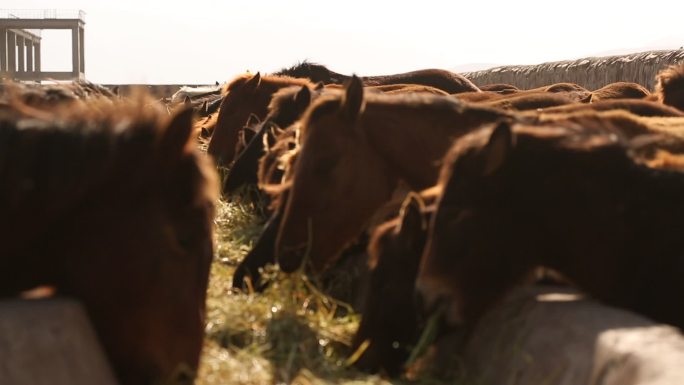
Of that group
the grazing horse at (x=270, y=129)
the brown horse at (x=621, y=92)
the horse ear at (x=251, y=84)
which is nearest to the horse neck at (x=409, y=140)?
the grazing horse at (x=270, y=129)

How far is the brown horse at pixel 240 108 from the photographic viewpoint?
12773 mm

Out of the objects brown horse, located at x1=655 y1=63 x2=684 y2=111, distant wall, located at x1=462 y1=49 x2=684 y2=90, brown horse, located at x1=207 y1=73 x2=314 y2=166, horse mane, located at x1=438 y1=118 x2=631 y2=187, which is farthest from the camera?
distant wall, located at x1=462 y1=49 x2=684 y2=90

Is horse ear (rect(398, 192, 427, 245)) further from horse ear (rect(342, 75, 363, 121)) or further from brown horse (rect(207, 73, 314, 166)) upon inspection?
brown horse (rect(207, 73, 314, 166))

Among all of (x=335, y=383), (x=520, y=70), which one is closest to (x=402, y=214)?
(x=335, y=383)

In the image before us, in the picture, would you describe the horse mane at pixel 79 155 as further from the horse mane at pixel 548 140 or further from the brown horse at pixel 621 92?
the brown horse at pixel 621 92

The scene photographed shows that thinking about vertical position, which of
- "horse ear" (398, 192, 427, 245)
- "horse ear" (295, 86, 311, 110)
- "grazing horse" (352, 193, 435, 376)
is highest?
"horse ear" (295, 86, 311, 110)

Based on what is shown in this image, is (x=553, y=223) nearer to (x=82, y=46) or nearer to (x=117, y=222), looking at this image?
(x=117, y=222)

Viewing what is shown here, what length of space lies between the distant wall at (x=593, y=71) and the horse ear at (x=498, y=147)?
15.1 m

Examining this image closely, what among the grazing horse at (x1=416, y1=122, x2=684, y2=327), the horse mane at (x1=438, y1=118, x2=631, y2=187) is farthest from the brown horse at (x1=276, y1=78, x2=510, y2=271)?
the grazing horse at (x1=416, y1=122, x2=684, y2=327)

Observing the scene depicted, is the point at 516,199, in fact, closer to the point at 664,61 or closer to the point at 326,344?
the point at 326,344

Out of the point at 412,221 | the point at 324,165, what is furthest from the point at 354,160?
the point at 412,221

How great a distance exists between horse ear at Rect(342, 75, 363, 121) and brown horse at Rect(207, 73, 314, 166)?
557 centimetres

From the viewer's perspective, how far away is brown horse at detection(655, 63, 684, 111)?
40.5 feet

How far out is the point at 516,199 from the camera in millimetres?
5121
